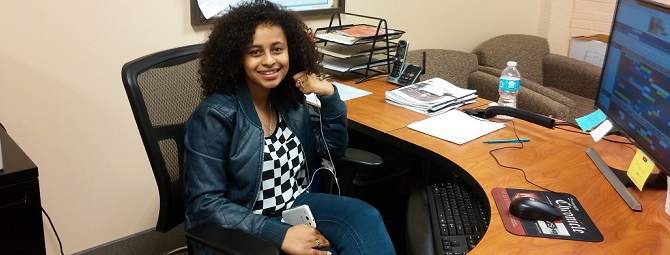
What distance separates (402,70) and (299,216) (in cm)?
110

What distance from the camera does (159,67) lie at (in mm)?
1476

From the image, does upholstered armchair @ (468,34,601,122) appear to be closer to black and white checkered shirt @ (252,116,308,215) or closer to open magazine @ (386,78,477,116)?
open magazine @ (386,78,477,116)

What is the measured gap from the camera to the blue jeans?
144 cm

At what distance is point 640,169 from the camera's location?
1425 mm

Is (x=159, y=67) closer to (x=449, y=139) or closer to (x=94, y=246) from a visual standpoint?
(x=449, y=139)

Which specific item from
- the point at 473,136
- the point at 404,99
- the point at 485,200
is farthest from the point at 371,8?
the point at 485,200

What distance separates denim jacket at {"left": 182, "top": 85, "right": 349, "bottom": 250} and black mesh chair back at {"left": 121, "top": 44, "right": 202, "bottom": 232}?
2.7 inches

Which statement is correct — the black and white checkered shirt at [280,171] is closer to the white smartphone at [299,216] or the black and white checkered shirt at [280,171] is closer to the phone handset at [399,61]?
the white smartphone at [299,216]

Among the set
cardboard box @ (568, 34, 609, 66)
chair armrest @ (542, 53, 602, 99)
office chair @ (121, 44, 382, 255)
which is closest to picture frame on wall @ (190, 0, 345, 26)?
office chair @ (121, 44, 382, 255)

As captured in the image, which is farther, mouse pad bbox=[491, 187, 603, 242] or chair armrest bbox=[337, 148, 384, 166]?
chair armrest bbox=[337, 148, 384, 166]

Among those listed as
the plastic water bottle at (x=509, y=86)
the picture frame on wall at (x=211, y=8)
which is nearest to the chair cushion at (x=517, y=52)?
the plastic water bottle at (x=509, y=86)

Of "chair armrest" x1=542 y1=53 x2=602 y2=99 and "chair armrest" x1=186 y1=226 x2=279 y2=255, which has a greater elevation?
"chair armrest" x1=186 y1=226 x2=279 y2=255

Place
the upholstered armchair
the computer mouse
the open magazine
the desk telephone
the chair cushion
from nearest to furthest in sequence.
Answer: the computer mouse, the open magazine, the desk telephone, the upholstered armchair, the chair cushion

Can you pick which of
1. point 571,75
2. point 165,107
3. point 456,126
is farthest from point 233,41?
point 571,75
